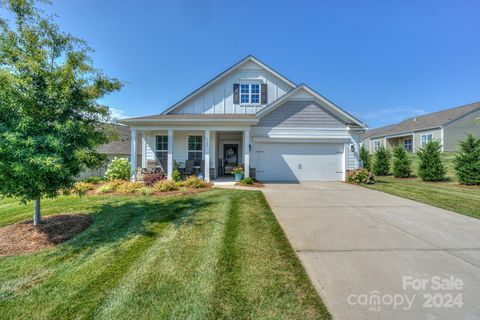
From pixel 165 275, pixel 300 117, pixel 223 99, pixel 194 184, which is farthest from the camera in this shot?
pixel 223 99

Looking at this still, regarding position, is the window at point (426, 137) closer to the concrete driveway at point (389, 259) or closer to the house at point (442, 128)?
the house at point (442, 128)

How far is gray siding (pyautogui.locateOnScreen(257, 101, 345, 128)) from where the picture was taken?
1153 cm

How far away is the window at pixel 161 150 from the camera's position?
39.4 ft

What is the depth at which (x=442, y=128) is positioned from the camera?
2033 centimetres

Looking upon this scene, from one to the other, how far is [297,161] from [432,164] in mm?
8642

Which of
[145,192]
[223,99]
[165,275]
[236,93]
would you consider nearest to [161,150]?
[223,99]

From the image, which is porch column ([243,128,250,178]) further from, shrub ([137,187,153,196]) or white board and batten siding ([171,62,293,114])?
shrub ([137,187,153,196])

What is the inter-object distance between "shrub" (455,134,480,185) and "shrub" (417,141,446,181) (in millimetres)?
1027

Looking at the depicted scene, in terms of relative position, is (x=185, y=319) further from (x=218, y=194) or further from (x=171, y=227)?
(x=218, y=194)

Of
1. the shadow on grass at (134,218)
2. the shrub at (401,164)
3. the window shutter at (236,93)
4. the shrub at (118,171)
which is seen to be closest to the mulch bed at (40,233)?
the shadow on grass at (134,218)

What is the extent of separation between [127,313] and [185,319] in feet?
2.01

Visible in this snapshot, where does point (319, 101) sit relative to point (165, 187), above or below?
above

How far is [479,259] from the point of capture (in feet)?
10.5

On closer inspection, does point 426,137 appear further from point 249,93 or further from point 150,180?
point 150,180
